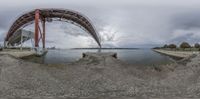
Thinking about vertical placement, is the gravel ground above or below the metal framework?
below

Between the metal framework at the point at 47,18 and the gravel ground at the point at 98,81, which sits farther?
the metal framework at the point at 47,18

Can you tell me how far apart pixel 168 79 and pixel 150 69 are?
12.0 ft

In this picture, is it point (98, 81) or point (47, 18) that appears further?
point (47, 18)

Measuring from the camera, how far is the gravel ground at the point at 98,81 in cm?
1792

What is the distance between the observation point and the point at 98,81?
71.2 feet

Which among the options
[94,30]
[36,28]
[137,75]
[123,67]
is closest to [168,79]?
[137,75]

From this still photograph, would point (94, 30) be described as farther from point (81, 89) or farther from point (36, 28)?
point (81, 89)

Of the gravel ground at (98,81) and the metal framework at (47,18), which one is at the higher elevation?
the metal framework at (47,18)

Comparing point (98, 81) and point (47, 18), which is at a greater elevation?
point (47, 18)

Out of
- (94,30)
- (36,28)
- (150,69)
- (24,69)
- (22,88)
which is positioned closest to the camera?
(22,88)

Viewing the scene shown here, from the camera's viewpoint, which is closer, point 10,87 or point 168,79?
point 10,87

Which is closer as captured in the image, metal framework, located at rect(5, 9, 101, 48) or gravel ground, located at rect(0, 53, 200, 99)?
gravel ground, located at rect(0, 53, 200, 99)

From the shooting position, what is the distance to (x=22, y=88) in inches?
770

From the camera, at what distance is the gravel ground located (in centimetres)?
1792
